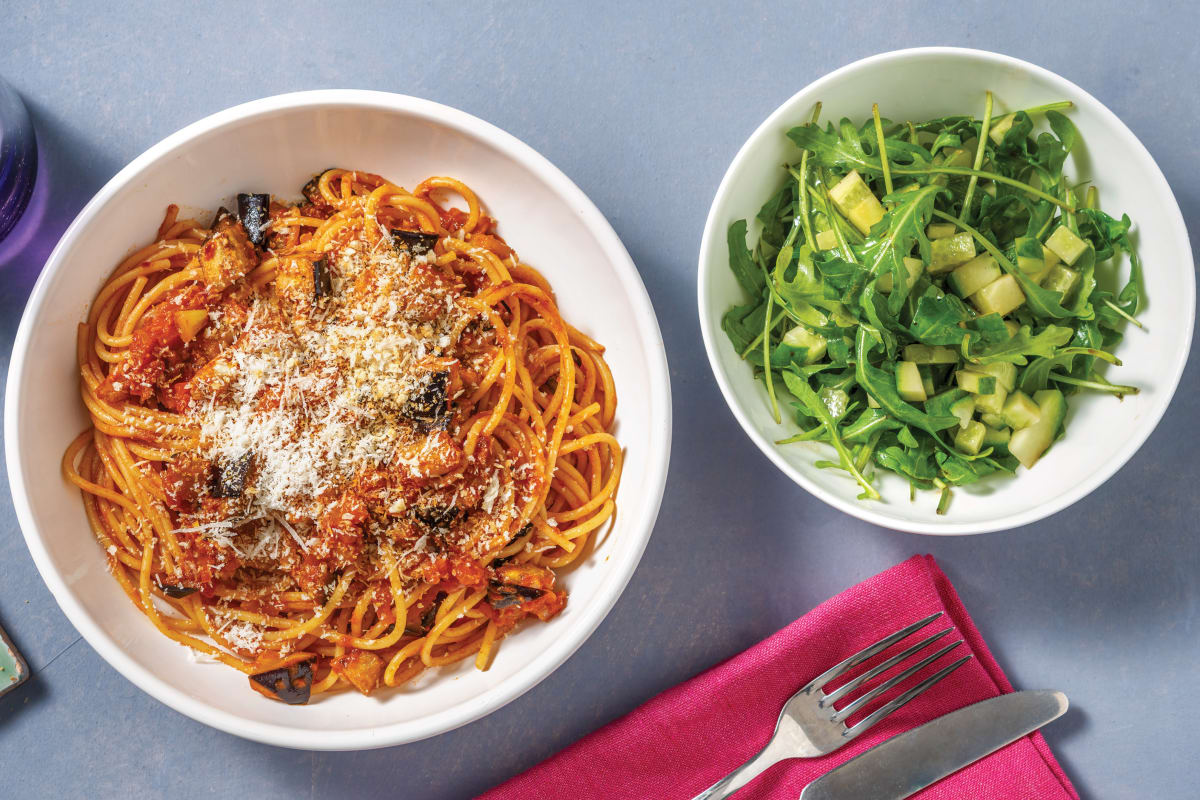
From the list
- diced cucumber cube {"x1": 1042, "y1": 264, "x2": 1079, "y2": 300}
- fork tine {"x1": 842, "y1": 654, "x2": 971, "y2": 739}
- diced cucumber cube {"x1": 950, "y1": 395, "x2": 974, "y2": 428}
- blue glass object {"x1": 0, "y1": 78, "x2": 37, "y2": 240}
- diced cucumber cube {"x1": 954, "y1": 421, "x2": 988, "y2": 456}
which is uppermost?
blue glass object {"x1": 0, "y1": 78, "x2": 37, "y2": 240}

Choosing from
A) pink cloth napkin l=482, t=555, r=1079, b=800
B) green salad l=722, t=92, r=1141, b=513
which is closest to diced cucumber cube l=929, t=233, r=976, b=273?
green salad l=722, t=92, r=1141, b=513

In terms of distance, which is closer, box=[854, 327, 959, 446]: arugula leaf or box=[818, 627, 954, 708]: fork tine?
box=[854, 327, 959, 446]: arugula leaf

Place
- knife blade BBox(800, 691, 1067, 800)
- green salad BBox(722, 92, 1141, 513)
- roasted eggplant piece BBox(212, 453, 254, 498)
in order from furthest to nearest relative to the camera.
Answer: knife blade BBox(800, 691, 1067, 800)
green salad BBox(722, 92, 1141, 513)
roasted eggplant piece BBox(212, 453, 254, 498)

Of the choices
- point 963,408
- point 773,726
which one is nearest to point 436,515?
point 773,726

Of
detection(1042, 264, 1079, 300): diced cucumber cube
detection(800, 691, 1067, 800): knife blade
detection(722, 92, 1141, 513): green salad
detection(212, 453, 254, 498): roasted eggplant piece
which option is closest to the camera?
detection(212, 453, 254, 498): roasted eggplant piece

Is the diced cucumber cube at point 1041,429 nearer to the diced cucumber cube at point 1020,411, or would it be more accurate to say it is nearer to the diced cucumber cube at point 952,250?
the diced cucumber cube at point 1020,411

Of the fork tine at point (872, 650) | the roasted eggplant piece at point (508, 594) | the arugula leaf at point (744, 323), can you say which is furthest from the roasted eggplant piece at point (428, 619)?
the fork tine at point (872, 650)

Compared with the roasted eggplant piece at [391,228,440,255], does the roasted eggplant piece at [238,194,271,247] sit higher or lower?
→ higher

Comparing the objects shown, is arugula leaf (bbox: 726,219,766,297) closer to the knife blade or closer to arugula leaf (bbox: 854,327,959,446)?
arugula leaf (bbox: 854,327,959,446)
